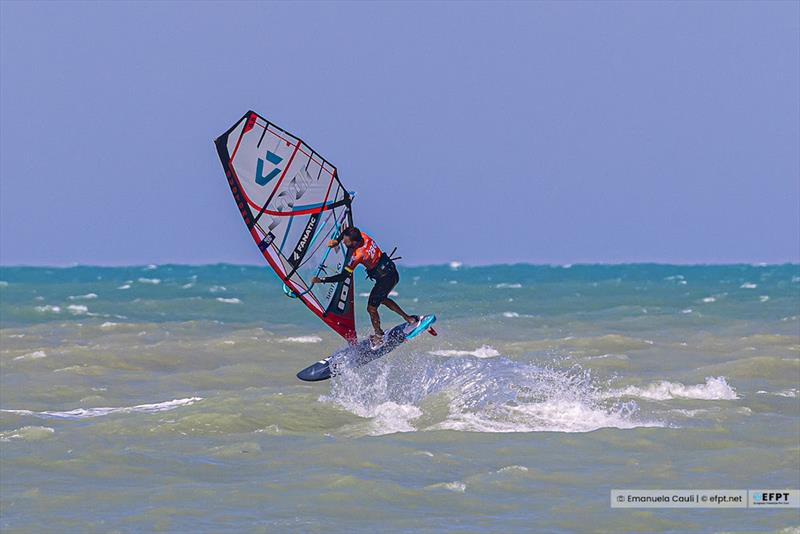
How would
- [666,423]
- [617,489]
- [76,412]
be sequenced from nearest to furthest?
[617,489] → [666,423] → [76,412]

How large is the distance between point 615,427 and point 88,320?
63.3ft

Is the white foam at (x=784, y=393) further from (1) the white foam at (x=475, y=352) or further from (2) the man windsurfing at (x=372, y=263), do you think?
(1) the white foam at (x=475, y=352)

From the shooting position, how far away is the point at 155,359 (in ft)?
66.8

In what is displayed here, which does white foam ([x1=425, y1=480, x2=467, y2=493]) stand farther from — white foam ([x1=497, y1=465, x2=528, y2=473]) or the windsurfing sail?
the windsurfing sail

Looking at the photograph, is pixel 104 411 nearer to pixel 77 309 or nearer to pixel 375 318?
pixel 375 318

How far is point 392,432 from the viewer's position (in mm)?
12742

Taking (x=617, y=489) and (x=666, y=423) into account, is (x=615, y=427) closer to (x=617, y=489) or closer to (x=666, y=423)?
(x=666, y=423)

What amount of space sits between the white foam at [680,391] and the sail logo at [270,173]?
5.02 meters

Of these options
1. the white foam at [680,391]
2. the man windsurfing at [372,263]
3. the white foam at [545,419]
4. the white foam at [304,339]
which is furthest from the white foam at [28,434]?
the white foam at [304,339]

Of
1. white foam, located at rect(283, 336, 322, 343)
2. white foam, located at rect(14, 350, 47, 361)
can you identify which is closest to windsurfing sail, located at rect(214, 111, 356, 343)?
white foam, located at rect(14, 350, 47, 361)

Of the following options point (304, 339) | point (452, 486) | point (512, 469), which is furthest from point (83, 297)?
point (452, 486)

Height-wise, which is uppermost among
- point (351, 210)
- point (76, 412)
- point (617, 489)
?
point (351, 210)

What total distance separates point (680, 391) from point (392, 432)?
15.6 feet

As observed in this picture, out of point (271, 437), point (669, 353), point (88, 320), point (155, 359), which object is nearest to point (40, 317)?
point (88, 320)
